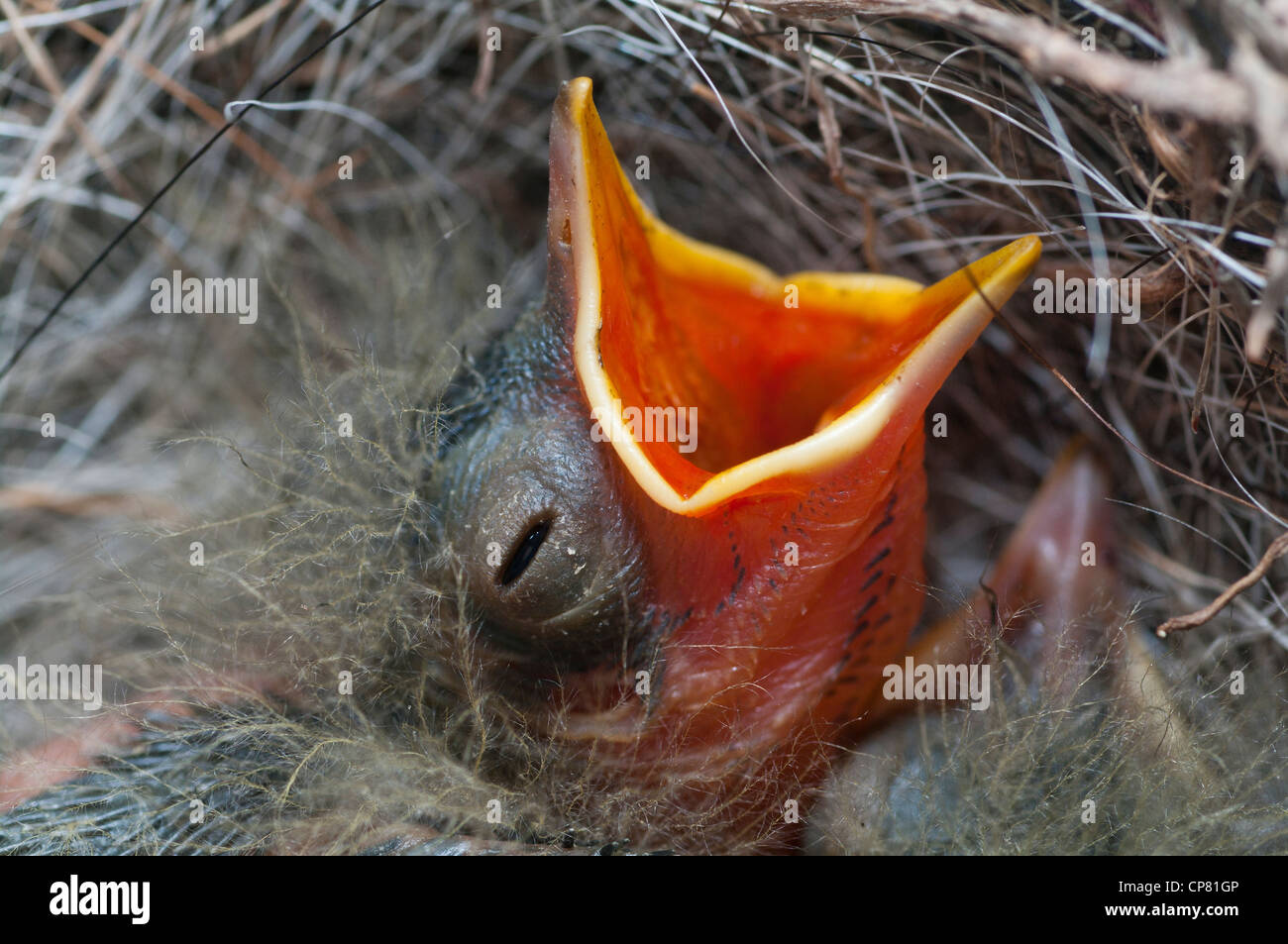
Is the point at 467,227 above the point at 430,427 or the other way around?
above

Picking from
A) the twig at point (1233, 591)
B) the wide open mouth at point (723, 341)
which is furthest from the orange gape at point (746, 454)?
the twig at point (1233, 591)

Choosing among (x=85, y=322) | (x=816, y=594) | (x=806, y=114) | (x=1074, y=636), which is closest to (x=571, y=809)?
(x=816, y=594)

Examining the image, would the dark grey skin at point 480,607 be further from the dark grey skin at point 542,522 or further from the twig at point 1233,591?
the twig at point 1233,591

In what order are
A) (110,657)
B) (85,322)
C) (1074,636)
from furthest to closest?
(85,322) → (110,657) → (1074,636)

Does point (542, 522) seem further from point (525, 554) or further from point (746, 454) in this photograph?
point (746, 454)
